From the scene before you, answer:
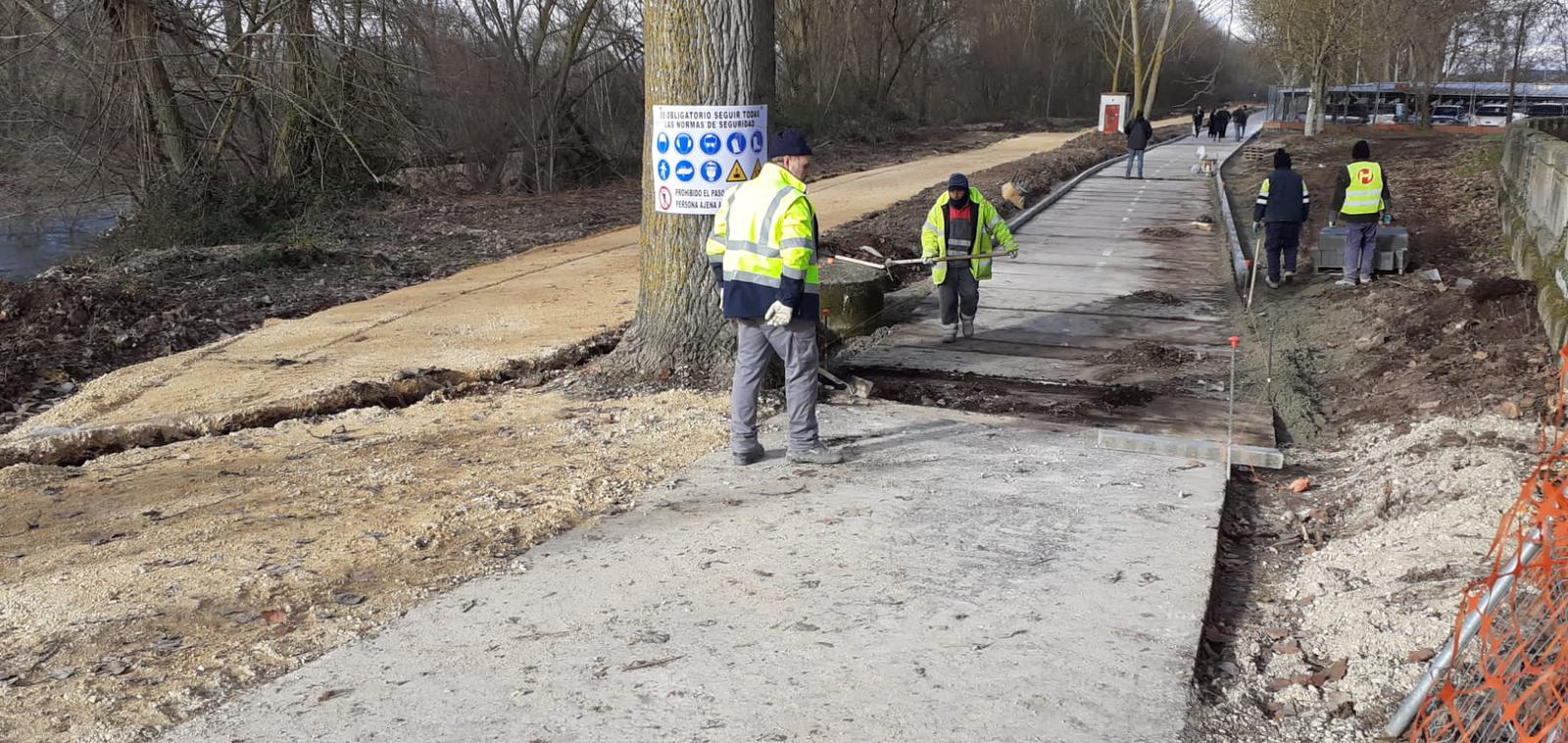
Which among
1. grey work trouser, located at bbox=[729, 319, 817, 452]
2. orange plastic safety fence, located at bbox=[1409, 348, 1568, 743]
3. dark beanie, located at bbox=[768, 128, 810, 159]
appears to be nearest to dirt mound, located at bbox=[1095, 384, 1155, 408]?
grey work trouser, located at bbox=[729, 319, 817, 452]

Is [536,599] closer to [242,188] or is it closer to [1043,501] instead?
[1043,501]

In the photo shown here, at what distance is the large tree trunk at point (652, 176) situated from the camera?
843 centimetres

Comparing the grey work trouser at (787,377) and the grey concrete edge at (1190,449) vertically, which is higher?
the grey work trouser at (787,377)

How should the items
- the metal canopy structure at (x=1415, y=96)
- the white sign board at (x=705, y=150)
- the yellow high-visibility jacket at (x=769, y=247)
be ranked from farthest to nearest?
the metal canopy structure at (x=1415, y=96) → the white sign board at (x=705, y=150) → the yellow high-visibility jacket at (x=769, y=247)

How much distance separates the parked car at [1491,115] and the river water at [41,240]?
4565 centimetres

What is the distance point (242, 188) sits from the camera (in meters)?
22.2

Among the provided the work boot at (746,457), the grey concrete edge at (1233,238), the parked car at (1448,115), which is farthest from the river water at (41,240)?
the parked car at (1448,115)

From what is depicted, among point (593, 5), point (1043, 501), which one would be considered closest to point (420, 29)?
point (593, 5)

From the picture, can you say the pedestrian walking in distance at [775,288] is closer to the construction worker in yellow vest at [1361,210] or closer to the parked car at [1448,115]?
the construction worker in yellow vest at [1361,210]

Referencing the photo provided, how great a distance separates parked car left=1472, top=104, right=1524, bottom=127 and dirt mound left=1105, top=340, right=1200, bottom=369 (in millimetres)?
42683

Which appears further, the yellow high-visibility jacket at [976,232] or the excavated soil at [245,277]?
the yellow high-visibility jacket at [976,232]

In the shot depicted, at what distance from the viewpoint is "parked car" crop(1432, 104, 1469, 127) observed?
157 feet

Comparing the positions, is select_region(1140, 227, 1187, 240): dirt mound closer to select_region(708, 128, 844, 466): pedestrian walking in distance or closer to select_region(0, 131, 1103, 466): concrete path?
select_region(0, 131, 1103, 466): concrete path

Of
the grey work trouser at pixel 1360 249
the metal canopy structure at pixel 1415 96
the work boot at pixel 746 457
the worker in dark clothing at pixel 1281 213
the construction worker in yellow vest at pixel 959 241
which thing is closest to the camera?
the work boot at pixel 746 457
